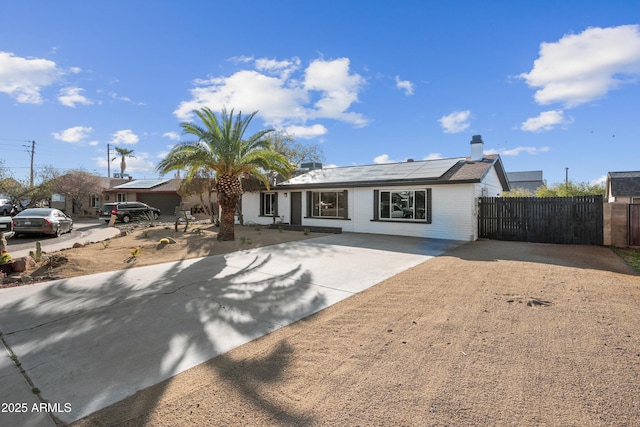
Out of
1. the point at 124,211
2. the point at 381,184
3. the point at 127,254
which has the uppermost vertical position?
the point at 381,184

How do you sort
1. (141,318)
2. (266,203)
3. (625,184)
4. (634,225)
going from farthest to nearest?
(625,184) < (266,203) < (634,225) < (141,318)

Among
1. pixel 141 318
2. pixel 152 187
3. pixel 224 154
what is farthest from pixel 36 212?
pixel 152 187

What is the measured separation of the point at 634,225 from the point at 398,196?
8.38 m

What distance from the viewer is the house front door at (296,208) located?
1838 cm

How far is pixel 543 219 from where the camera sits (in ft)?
41.0

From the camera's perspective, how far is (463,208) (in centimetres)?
1307

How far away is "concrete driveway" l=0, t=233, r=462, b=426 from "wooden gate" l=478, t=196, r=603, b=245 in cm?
676

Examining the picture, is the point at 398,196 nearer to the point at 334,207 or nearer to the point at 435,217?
the point at 435,217

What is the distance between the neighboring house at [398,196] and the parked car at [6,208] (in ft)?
69.6

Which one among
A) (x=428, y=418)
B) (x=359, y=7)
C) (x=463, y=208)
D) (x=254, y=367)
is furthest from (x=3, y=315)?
(x=463, y=208)

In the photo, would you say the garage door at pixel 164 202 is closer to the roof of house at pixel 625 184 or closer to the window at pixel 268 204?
the window at pixel 268 204

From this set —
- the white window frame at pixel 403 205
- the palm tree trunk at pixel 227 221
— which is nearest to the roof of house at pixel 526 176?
the white window frame at pixel 403 205

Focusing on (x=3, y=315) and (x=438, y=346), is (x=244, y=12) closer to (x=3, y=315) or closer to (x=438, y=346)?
(x=3, y=315)

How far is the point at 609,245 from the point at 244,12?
15.4 m
